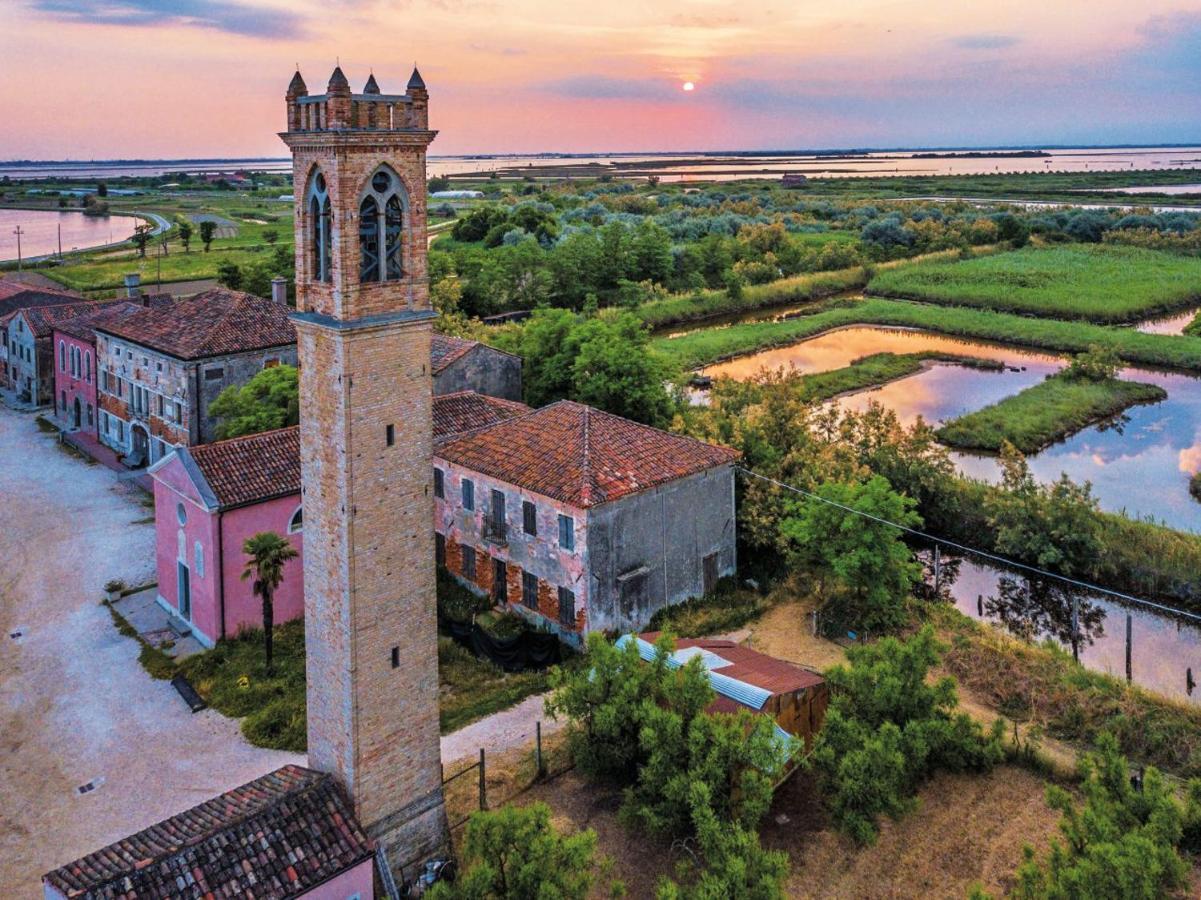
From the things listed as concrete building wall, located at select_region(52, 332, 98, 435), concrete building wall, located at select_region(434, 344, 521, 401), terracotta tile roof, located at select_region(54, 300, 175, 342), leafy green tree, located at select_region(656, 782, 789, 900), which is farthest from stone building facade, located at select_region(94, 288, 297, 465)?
leafy green tree, located at select_region(656, 782, 789, 900)

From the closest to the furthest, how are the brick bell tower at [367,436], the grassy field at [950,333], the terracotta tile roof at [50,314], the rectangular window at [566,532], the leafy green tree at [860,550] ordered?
the brick bell tower at [367,436], the rectangular window at [566,532], the leafy green tree at [860,550], the terracotta tile roof at [50,314], the grassy field at [950,333]

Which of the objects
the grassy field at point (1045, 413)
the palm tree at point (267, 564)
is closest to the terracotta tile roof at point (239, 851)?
the palm tree at point (267, 564)

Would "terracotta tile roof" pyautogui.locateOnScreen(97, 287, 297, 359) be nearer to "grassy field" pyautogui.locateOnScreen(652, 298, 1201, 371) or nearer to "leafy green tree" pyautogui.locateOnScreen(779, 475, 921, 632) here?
"leafy green tree" pyautogui.locateOnScreen(779, 475, 921, 632)

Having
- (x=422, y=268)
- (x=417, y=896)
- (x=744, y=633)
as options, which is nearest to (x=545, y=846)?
(x=417, y=896)

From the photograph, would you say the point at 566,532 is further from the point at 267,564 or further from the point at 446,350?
the point at 446,350

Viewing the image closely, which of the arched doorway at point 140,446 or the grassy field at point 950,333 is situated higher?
the grassy field at point 950,333

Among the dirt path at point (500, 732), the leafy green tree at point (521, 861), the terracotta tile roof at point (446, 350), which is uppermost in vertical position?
the terracotta tile roof at point (446, 350)

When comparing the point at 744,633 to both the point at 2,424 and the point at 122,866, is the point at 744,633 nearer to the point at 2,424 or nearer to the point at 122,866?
the point at 122,866

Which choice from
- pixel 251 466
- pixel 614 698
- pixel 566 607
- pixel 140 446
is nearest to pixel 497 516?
pixel 566 607

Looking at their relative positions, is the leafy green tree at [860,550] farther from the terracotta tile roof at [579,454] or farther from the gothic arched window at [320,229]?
the gothic arched window at [320,229]
